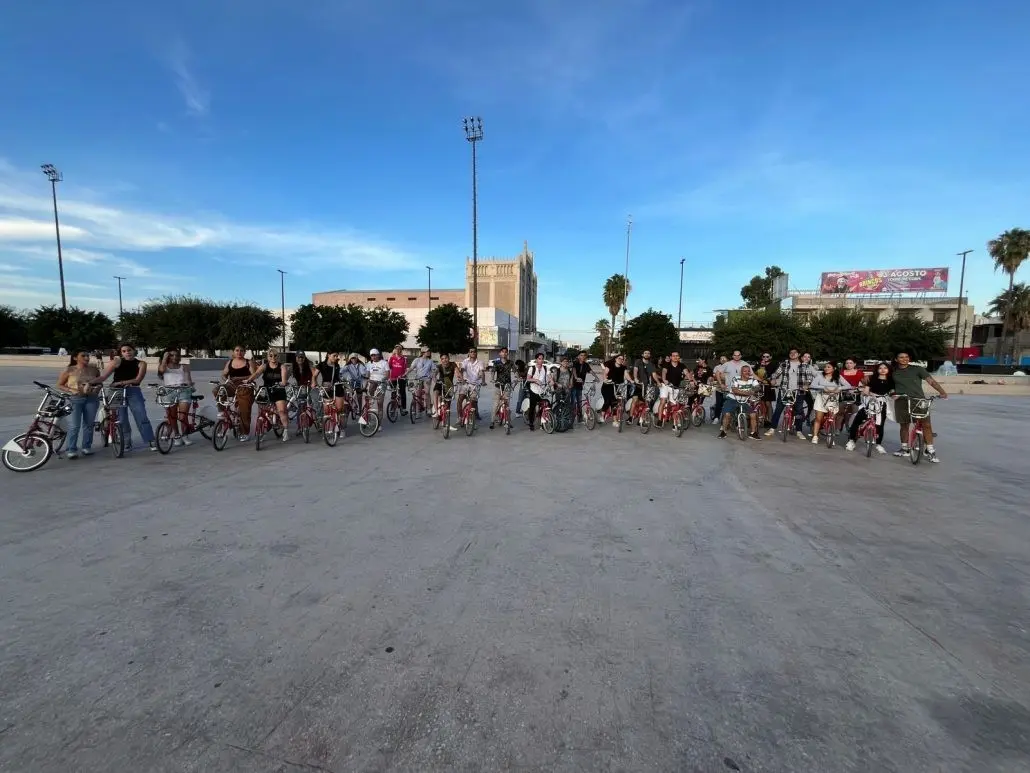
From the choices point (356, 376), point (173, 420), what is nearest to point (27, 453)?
point (173, 420)

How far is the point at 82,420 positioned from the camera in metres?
7.85

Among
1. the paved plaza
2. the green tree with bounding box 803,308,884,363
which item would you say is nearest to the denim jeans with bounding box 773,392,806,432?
the paved plaza

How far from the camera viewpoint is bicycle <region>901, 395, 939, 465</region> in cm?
852

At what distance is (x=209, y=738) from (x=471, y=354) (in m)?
9.74

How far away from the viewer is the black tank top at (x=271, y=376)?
29.8ft

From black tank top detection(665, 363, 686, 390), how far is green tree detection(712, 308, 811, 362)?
32905 millimetres

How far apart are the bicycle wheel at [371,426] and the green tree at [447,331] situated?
153 feet

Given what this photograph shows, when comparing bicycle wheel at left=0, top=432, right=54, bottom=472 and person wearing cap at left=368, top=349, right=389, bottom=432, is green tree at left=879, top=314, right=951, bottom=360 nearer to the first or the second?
person wearing cap at left=368, top=349, right=389, bottom=432

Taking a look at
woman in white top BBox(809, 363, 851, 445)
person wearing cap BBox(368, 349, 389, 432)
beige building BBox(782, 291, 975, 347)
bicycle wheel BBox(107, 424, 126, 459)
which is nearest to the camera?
bicycle wheel BBox(107, 424, 126, 459)

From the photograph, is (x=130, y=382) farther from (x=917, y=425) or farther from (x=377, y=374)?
(x=917, y=425)

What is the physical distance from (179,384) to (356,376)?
3926 mm

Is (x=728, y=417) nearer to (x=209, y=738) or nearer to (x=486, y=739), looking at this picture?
→ (x=486, y=739)

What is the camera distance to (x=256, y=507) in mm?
5465

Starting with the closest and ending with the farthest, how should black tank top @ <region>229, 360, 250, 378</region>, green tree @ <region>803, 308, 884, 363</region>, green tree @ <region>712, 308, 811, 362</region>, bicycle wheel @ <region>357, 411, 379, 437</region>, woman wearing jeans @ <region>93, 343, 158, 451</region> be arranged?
woman wearing jeans @ <region>93, 343, 158, 451</region> → black tank top @ <region>229, 360, 250, 378</region> → bicycle wheel @ <region>357, 411, 379, 437</region> → green tree @ <region>803, 308, 884, 363</region> → green tree @ <region>712, 308, 811, 362</region>
